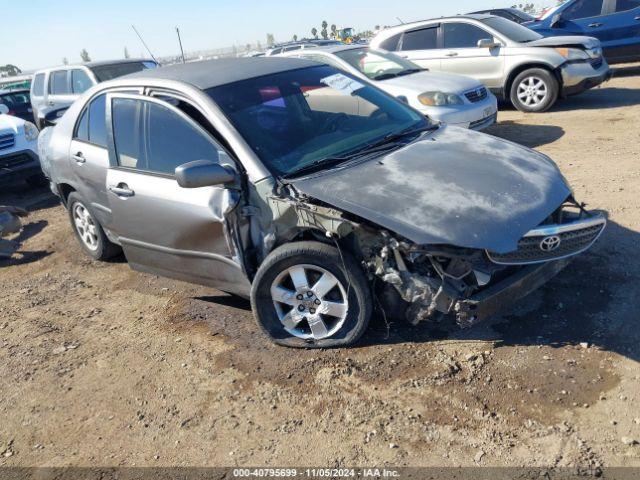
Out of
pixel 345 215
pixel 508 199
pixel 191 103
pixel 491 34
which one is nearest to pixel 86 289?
pixel 191 103

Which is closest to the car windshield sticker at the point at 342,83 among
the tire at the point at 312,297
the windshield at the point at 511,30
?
the tire at the point at 312,297

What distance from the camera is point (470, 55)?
32.7ft

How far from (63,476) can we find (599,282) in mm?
3577

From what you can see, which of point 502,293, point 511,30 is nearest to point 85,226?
point 502,293

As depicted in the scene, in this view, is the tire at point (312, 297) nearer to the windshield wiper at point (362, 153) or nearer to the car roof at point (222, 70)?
the windshield wiper at point (362, 153)

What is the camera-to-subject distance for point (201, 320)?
4.15 m

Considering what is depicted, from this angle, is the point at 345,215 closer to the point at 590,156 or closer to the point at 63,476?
the point at 63,476

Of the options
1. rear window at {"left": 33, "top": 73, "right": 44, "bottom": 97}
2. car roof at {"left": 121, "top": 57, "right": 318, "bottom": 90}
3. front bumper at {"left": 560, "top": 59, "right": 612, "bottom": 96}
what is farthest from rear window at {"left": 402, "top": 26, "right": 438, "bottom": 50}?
rear window at {"left": 33, "top": 73, "right": 44, "bottom": 97}

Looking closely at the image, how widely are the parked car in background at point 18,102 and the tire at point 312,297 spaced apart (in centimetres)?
1197

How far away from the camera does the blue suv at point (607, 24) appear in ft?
38.5

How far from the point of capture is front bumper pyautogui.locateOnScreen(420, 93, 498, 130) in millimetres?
7430

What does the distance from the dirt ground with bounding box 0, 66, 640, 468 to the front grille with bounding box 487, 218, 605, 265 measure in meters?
0.56

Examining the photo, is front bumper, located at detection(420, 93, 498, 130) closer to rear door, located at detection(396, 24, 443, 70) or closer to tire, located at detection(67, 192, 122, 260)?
rear door, located at detection(396, 24, 443, 70)

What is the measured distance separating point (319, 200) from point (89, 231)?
10.3ft
